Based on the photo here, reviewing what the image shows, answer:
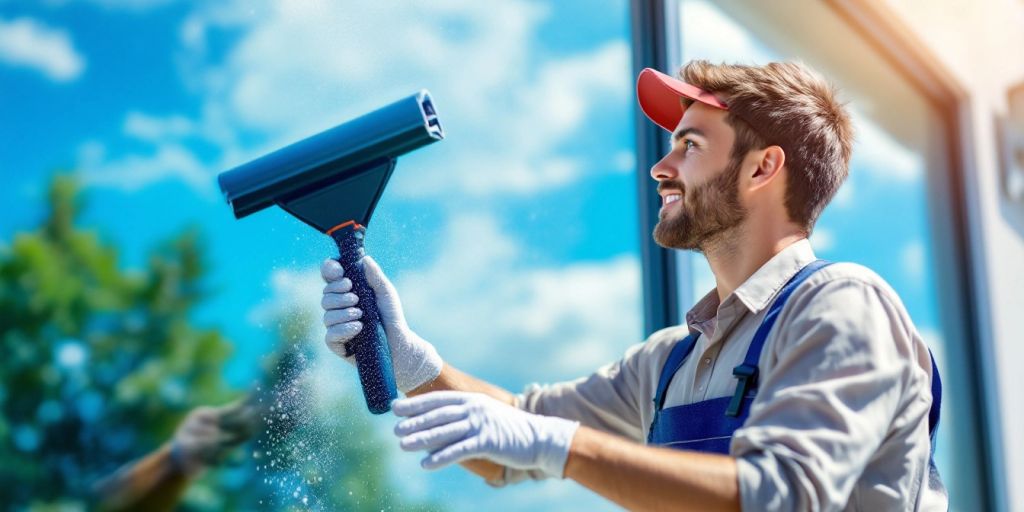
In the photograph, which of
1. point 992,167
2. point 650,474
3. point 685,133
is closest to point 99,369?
point 650,474

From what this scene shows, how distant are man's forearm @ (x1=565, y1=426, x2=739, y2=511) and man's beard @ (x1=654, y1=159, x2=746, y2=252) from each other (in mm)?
426

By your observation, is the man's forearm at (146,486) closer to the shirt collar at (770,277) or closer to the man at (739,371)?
the man at (739,371)

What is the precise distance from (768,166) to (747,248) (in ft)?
0.42

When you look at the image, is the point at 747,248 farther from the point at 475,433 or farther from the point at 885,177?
the point at 885,177

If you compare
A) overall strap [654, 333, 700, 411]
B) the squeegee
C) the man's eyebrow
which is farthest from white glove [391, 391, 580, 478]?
the man's eyebrow

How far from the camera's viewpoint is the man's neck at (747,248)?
1.49 metres

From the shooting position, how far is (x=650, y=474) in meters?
1.14

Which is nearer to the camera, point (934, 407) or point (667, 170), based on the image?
point (934, 407)

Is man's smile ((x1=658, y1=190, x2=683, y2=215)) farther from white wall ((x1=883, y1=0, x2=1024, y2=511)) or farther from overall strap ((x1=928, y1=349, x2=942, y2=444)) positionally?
white wall ((x1=883, y1=0, x2=1024, y2=511))

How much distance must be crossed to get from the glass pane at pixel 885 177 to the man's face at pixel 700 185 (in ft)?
3.16

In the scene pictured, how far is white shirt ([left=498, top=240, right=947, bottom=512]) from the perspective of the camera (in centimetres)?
113

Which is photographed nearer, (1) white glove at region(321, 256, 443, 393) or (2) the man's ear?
(1) white glove at region(321, 256, 443, 393)

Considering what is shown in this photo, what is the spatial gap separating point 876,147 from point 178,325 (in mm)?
2287

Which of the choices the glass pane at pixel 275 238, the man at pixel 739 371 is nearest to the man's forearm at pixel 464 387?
the man at pixel 739 371
